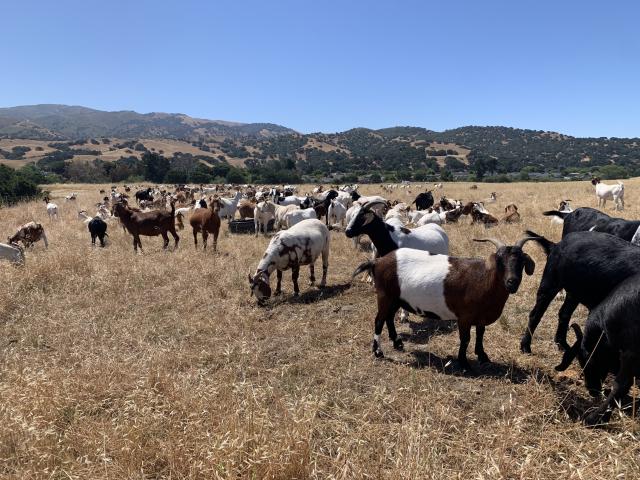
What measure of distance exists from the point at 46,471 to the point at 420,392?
3.83m

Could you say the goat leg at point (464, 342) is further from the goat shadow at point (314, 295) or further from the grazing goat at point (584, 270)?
the goat shadow at point (314, 295)

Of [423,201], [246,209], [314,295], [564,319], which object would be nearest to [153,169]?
[246,209]

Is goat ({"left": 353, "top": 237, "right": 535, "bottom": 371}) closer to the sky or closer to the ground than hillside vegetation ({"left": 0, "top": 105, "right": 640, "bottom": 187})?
closer to the ground

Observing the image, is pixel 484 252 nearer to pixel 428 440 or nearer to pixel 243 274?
pixel 243 274

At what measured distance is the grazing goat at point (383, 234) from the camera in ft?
26.9

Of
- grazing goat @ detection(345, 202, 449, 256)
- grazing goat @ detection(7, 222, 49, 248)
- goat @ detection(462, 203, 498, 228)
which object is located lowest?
grazing goat @ detection(7, 222, 49, 248)

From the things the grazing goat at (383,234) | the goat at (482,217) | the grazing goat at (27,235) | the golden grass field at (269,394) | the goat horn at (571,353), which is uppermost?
the grazing goat at (383,234)

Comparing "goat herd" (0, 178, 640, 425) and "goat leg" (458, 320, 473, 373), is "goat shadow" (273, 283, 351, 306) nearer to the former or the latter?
"goat herd" (0, 178, 640, 425)

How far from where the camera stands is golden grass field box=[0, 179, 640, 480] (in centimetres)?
361

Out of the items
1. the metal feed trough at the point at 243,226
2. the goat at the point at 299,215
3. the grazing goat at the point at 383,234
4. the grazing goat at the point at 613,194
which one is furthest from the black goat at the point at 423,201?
the grazing goat at the point at 383,234

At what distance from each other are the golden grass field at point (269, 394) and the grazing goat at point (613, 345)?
0.23m

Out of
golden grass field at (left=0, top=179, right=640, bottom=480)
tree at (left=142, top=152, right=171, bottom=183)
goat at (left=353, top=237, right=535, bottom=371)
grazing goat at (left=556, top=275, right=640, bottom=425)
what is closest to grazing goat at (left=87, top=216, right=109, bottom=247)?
golden grass field at (left=0, top=179, right=640, bottom=480)

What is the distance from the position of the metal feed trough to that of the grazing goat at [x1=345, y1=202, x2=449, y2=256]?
11.3 m

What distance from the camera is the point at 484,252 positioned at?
12586 mm
